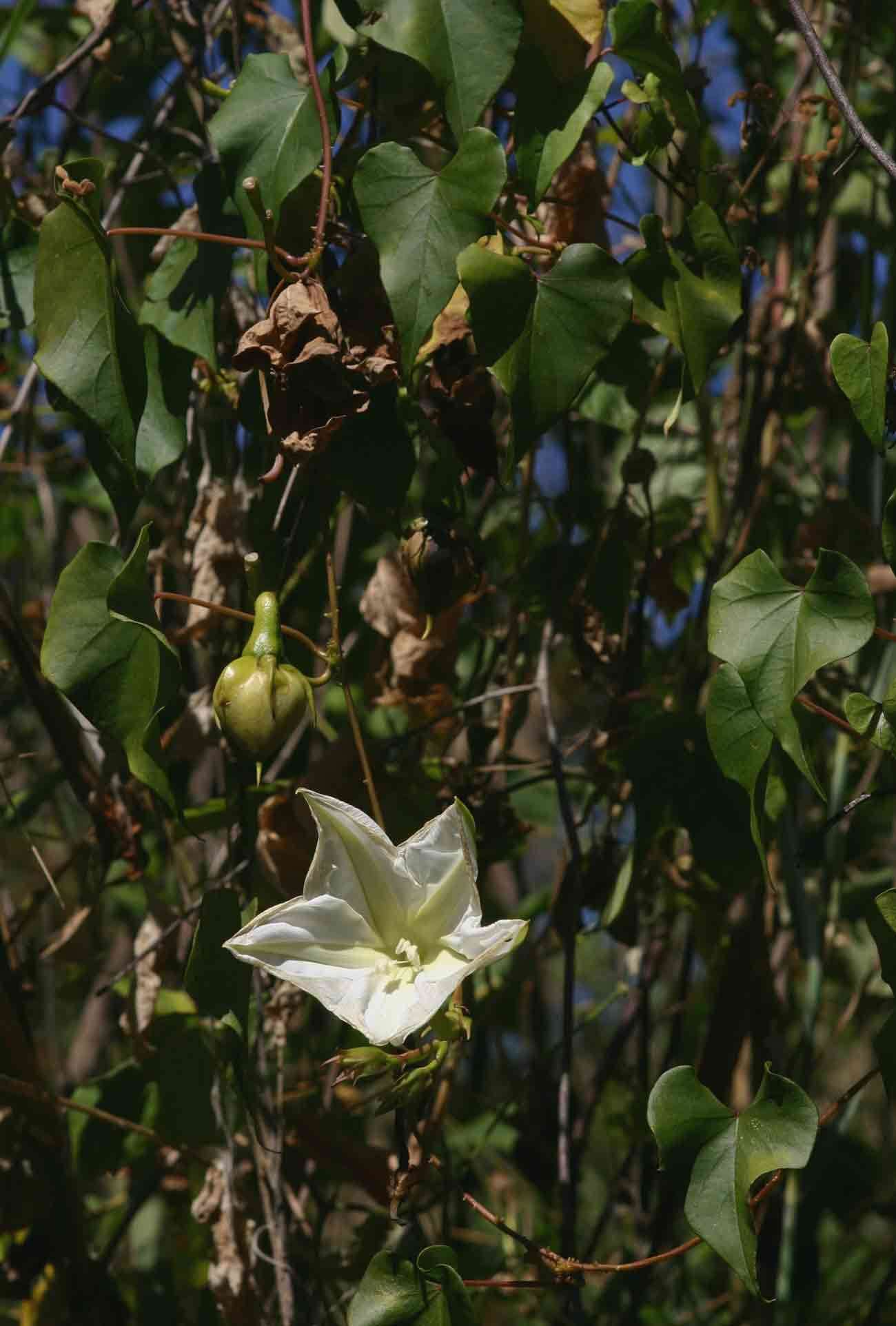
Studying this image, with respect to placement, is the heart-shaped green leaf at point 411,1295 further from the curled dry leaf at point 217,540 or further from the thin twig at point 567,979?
the curled dry leaf at point 217,540

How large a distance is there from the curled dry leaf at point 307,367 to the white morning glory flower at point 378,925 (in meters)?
0.24

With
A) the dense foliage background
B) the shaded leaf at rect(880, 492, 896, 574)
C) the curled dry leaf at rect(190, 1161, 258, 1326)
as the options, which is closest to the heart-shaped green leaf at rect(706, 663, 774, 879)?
the dense foliage background

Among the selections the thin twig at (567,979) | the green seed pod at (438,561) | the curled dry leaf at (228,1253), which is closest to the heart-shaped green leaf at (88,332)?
the green seed pod at (438,561)

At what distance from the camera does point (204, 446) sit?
3.97ft

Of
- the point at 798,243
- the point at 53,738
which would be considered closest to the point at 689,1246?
the point at 53,738

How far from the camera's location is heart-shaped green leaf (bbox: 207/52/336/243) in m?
0.89

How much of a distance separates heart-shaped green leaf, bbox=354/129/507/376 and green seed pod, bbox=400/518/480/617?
20cm

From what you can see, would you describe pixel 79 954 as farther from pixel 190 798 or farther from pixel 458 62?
pixel 458 62

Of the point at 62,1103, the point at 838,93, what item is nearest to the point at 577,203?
the point at 838,93

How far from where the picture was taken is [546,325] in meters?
0.82

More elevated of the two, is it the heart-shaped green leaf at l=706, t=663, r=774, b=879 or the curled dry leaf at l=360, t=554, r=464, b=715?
the heart-shaped green leaf at l=706, t=663, r=774, b=879

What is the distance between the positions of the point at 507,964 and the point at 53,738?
2.02 feet

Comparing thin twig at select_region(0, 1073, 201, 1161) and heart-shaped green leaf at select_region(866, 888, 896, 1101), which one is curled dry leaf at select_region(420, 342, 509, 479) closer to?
heart-shaped green leaf at select_region(866, 888, 896, 1101)

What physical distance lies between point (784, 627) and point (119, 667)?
0.41 meters
